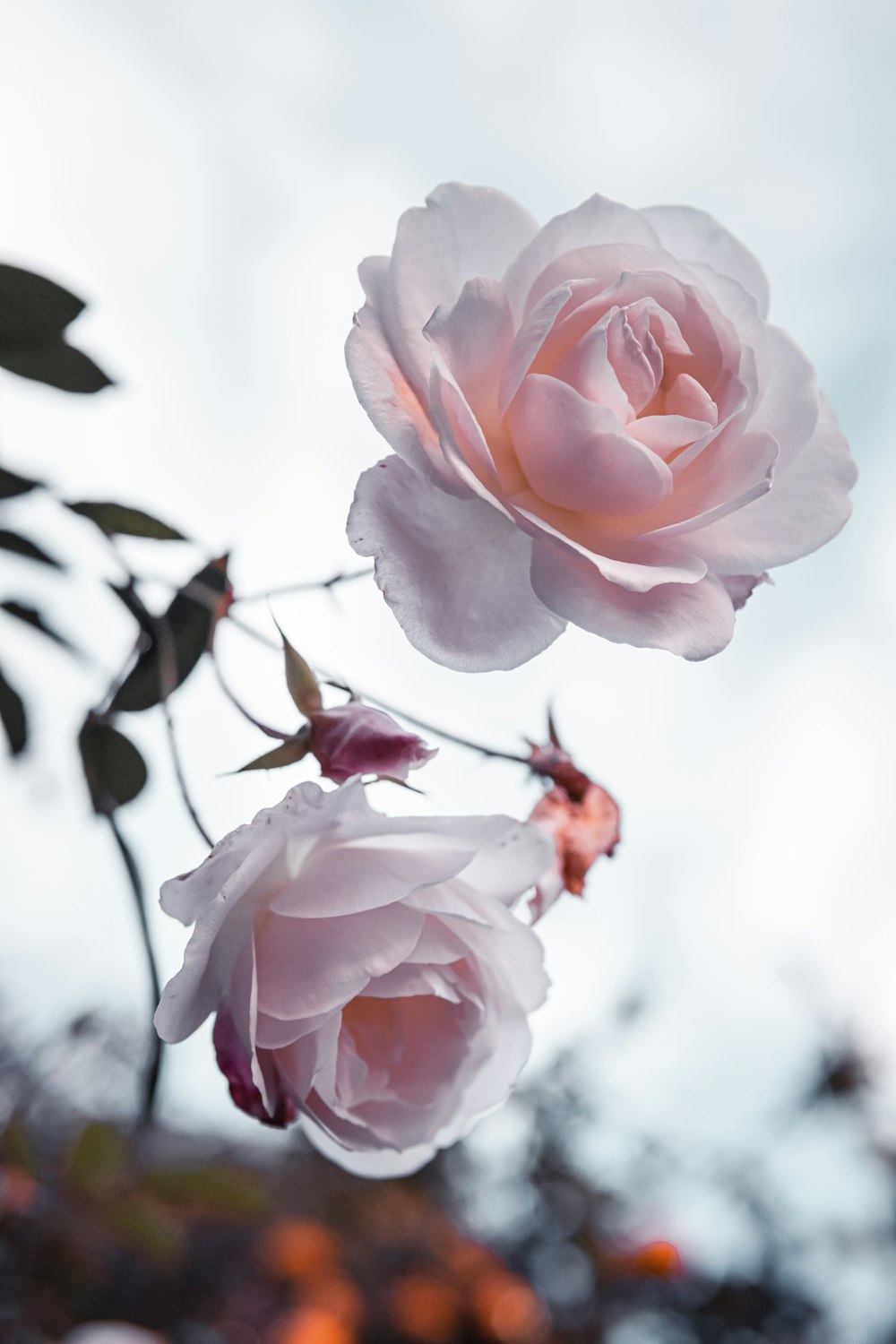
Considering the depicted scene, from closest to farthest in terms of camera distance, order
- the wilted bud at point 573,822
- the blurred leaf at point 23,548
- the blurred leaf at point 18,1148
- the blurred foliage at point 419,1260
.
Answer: the wilted bud at point 573,822 < the blurred leaf at point 23,548 < the blurred leaf at point 18,1148 < the blurred foliage at point 419,1260

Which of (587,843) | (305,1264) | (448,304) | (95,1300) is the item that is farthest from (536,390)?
(305,1264)

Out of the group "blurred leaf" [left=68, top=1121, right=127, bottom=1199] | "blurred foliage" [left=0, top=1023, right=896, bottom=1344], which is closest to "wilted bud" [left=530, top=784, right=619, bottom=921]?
"blurred leaf" [left=68, top=1121, right=127, bottom=1199]

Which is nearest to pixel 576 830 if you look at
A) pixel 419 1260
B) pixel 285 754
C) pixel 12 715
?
pixel 285 754

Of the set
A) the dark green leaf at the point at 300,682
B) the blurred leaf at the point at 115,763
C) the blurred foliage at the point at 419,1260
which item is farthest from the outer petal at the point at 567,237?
the blurred foliage at the point at 419,1260

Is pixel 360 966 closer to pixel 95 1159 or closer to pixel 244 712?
pixel 244 712

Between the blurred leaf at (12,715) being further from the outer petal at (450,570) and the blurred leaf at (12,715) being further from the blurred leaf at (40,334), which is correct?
the outer petal at (450,570)

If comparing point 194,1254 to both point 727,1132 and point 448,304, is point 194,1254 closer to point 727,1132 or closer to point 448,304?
point 727,1132

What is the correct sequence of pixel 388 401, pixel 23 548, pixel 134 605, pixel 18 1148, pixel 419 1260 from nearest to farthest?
pixel 388 401
pixel 134 605
pixel 23 548
pixel 18 1148
pixel 419 1260
